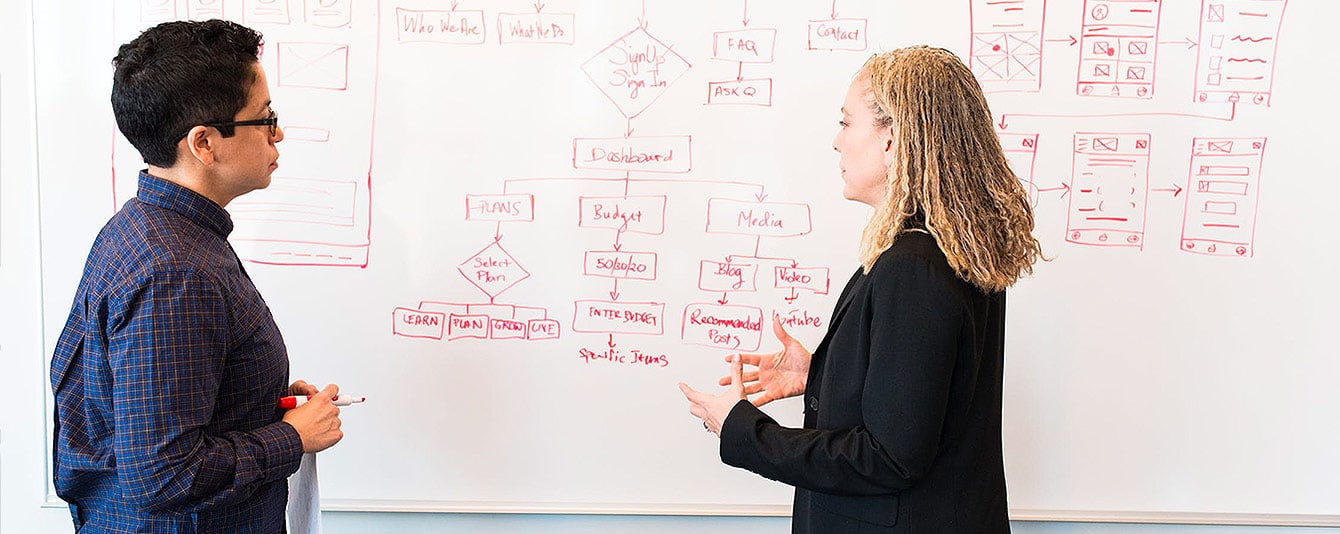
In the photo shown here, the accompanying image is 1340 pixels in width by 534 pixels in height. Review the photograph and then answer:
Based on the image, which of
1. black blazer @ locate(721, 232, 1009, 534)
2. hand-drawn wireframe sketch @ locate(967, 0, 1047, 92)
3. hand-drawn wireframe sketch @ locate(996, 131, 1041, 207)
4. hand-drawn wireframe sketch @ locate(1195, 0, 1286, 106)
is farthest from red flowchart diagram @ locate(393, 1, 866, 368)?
hand-drawn wireframe sketch @ locate(1195, 0, 1286, 106)

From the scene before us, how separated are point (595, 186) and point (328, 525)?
3.08 ft

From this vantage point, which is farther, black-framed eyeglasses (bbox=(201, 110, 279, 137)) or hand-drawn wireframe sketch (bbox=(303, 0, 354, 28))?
hand-drawn wireframe sketch (bbox=(303, 0, 354, 28))

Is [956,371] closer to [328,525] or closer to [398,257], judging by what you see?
[398,257]

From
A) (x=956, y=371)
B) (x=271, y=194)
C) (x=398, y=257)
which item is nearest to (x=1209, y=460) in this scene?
(x=956, y=371)

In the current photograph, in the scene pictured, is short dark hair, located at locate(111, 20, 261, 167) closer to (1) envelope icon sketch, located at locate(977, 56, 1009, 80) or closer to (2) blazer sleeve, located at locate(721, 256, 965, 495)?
(2) blazer sleeve, located at locate(721, 256, 965, 495)

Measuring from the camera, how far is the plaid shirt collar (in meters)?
1.37

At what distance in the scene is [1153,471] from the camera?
7.06 ft

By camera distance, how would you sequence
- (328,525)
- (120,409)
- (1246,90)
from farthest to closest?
(328,525)
(1246,90)
(120,409)

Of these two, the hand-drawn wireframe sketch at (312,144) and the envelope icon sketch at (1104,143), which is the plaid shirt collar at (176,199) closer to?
the hand-drawn wireframe sketch at (312,144)

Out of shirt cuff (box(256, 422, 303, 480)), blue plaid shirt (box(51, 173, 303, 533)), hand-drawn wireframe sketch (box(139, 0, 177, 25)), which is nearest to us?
blue plaid shirt (box(51, 173, 303, 533))

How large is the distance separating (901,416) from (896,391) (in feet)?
0.11

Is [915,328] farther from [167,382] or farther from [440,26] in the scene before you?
[440,26]

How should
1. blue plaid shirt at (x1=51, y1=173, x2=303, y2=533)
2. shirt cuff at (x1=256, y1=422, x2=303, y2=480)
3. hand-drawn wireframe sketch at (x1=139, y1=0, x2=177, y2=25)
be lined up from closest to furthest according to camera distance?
blue plaid shirt at (x1=51, y1=173, x2=303, y2=533)
shirt cuff at (x1=256, y1=422, x2=303, y2=480)
hand-drawn wireframe sketch at (x1=139, y1=0, x2=177, y2=25)

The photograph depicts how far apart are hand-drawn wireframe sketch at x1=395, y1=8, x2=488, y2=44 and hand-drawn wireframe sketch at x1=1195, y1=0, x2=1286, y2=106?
1461 mm
